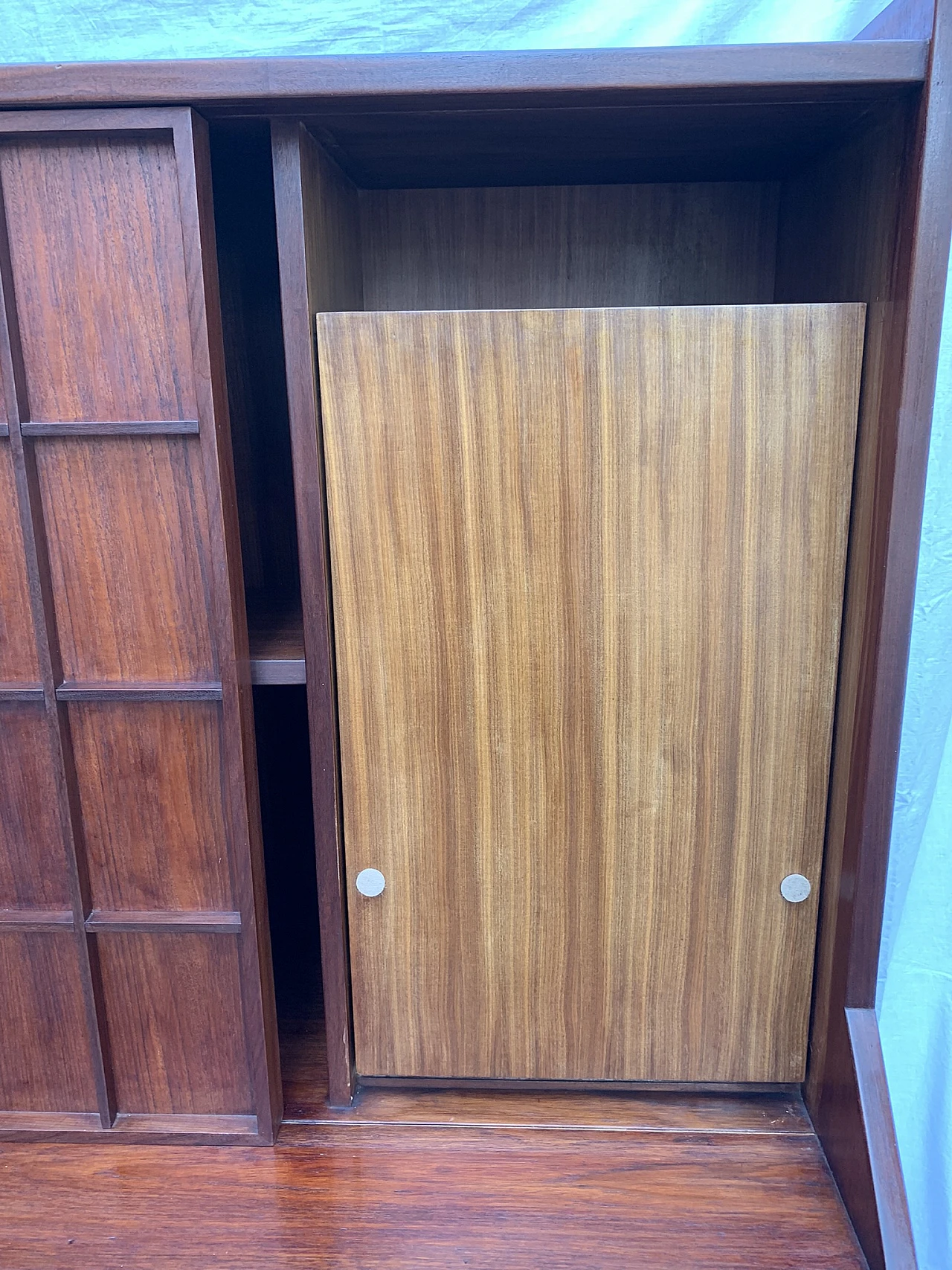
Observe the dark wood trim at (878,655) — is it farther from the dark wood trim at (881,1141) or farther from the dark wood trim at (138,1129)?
the dark wood trim at (138,1129)

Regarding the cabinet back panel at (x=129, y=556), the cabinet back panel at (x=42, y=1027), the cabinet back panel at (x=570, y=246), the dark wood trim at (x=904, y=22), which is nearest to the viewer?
the dark wood trim at (x=904, y=22)

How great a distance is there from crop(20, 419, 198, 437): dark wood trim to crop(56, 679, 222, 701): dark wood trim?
0.22 metres

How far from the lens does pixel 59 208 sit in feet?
2.42

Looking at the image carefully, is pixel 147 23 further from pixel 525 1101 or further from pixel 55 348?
pixel 525 1101

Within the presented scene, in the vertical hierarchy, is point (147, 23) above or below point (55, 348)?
above

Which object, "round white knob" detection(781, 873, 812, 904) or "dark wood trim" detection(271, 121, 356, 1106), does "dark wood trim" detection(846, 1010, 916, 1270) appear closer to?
"round white knob" detection(781, 873, 812, 904)

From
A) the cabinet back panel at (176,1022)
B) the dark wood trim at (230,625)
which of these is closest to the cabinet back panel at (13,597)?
the dark wood trim at (230,625)

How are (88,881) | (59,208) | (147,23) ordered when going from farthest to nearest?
Result: (147,23) → (88,881) → (59,208)

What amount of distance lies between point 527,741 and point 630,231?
2.04ft

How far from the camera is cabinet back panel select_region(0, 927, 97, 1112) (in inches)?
34.8

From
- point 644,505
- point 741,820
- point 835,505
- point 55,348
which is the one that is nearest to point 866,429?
point 835,505

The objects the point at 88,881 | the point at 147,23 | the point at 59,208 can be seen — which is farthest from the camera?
the point at 147,23

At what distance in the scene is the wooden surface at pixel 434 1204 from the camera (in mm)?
787

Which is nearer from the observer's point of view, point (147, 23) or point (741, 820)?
point (741, 820)
